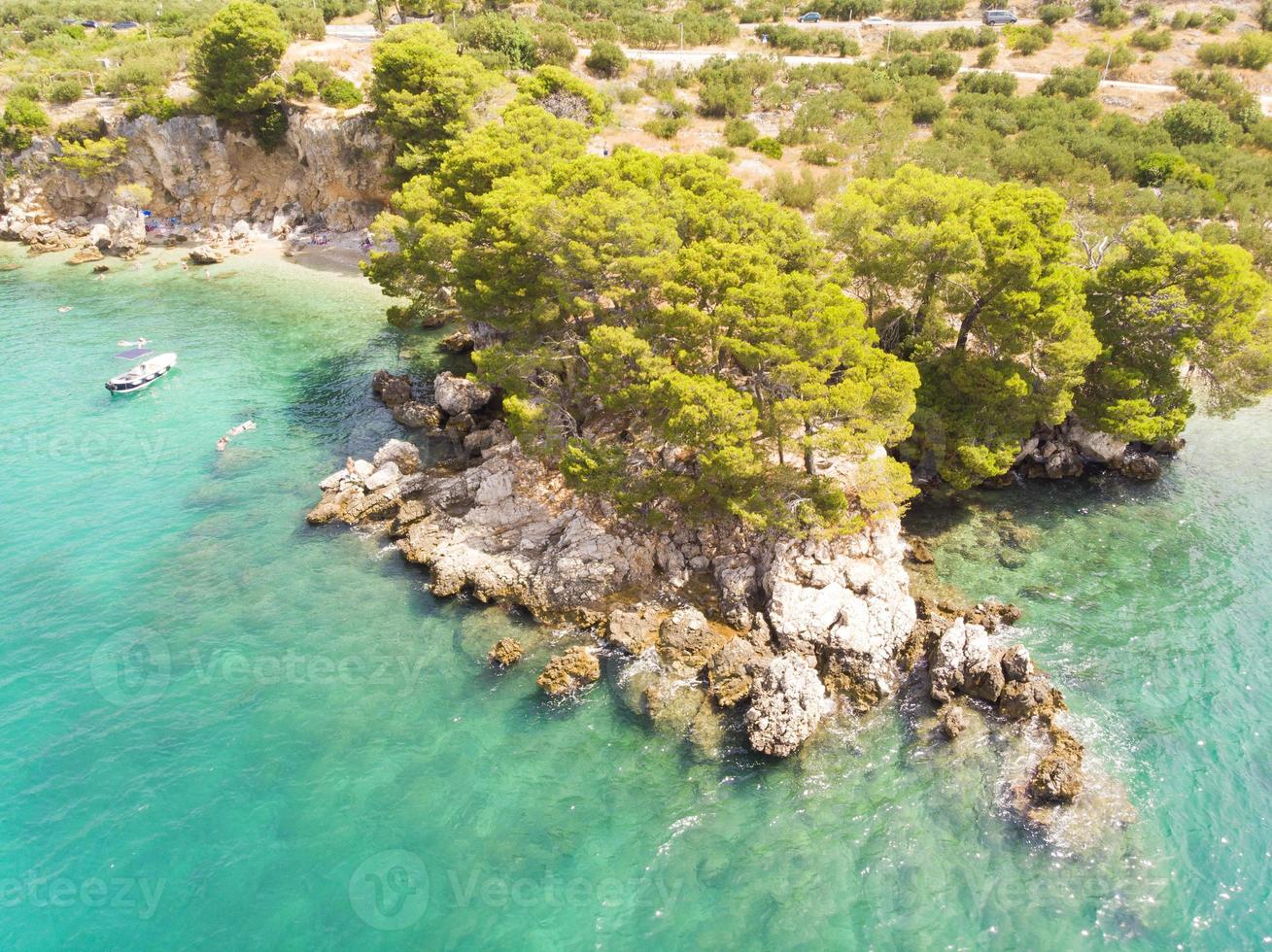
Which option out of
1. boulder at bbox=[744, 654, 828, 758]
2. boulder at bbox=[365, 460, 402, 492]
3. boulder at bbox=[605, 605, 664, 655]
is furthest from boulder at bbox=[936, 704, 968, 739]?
boulder at bbox=[365, 460, 402, 492]

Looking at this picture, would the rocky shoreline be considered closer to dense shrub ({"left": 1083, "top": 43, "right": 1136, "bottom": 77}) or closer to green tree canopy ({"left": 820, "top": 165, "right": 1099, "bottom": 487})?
green tree canopy ({"left": 820, "top": 165, "right": 1099, "bottom": 487})

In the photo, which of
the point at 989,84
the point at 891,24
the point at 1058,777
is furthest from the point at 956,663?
the point at 891,24

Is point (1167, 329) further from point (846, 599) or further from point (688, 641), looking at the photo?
point (688, 641)

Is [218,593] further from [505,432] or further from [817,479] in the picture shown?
[817,479]

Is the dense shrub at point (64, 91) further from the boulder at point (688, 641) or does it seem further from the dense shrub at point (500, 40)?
the boulder at point (688, 641)

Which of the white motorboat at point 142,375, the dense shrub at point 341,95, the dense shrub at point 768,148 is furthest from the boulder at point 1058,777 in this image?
the dense shrub at point 341,95
